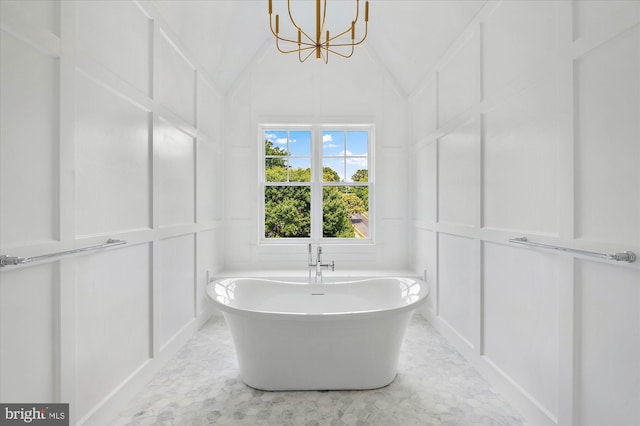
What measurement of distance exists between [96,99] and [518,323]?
2481 millimetres

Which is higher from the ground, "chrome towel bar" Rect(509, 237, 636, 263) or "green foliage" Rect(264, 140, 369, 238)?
"green foliage" Rect(264, 140, 369, 238)

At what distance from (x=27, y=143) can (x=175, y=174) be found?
1274 mm

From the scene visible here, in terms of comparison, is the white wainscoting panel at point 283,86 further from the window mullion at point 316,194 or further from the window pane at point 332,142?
the window mullion at point 316,194

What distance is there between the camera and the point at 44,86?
1.29 metres

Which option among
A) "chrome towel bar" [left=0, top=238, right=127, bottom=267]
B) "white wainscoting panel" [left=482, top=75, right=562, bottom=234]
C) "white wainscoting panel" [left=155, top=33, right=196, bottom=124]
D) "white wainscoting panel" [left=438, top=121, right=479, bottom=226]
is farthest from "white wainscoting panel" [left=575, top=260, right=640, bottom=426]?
"white wainscoting panel" [left=155, top=33, right=196, bottom=124]

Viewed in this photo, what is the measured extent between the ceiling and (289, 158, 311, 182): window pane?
1.09 metres

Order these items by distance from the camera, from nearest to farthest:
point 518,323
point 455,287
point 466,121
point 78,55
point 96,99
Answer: point 78,55, point 96,99, point 518,323, point 466,121, point 455,287

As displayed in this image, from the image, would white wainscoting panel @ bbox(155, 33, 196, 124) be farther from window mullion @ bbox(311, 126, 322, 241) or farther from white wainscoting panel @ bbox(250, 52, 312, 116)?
window mullion @ bbox(311, 126, 322, 241)

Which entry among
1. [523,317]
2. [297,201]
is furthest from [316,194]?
[523,317]

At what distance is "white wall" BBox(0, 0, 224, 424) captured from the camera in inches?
46.6

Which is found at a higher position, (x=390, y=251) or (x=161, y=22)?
(x=161, y=22)

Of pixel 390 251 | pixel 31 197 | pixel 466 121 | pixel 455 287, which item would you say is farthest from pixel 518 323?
pixel 31 197

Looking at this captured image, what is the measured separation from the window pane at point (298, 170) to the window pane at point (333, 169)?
0.19m

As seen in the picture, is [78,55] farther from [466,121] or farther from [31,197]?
[466,121]
